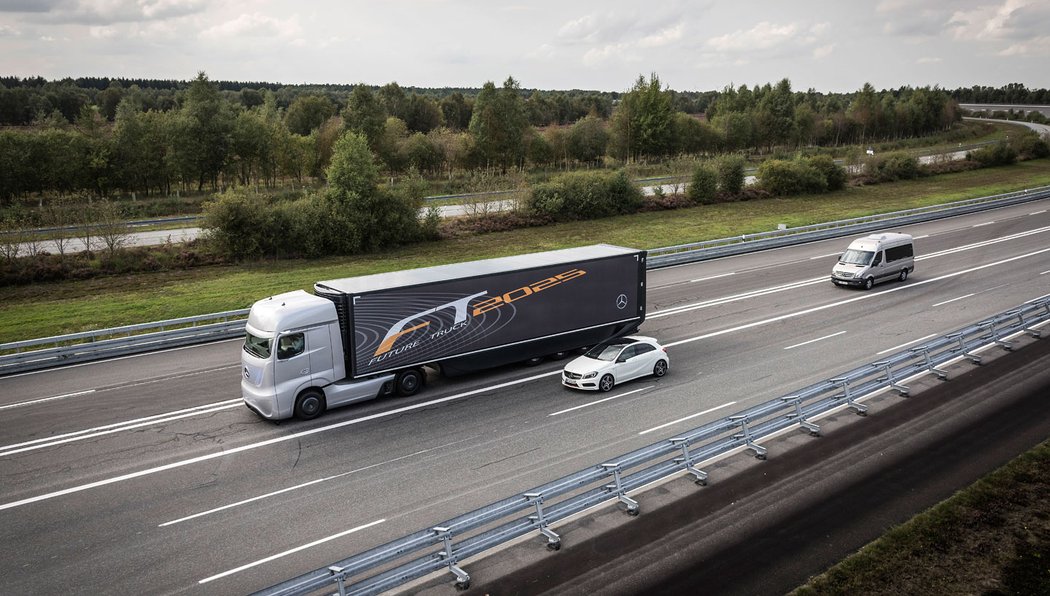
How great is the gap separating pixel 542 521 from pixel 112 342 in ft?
65.9

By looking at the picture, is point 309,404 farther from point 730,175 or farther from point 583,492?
point 730,175

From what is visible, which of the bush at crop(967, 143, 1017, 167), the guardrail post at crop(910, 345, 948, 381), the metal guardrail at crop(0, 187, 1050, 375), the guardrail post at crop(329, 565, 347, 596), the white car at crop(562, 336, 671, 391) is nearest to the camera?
the guardrail post at crop(329, 565, 347, 596)

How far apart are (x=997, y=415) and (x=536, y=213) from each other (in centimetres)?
3784

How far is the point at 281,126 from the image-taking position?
231 feet

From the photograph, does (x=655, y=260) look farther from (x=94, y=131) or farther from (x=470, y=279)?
(x=94, y=131)

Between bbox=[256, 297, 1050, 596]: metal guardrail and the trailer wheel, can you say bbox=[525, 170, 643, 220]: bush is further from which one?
bbox=[256, 297, 1050, 596]: metal guardrail

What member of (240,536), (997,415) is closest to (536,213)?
(997,415)

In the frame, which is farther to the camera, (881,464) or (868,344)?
(868,344)

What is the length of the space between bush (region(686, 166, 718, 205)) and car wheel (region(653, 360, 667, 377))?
1557 inches

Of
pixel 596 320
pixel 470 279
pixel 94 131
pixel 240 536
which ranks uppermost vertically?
pixel 94 131

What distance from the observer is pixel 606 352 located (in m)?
21.0

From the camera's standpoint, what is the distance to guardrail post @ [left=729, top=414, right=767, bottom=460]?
15.4m

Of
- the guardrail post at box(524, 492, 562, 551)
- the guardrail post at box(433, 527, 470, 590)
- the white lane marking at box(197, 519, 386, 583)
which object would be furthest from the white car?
the guardrail post at box(433, 527, 470, 590)

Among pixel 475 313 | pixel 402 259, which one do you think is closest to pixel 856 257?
pixel 475 313
